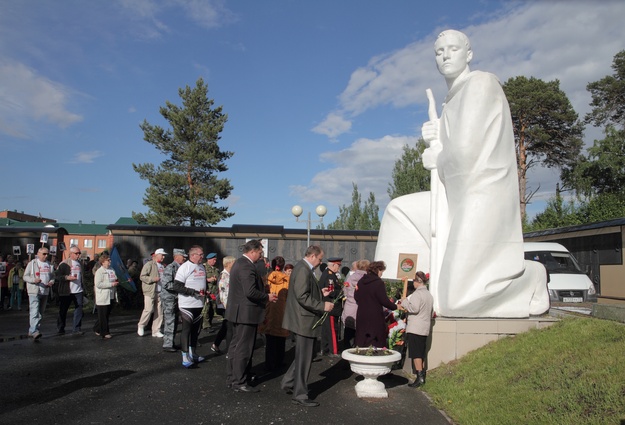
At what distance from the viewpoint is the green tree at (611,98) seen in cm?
3044

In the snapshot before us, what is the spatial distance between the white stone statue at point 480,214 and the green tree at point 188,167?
988 inches

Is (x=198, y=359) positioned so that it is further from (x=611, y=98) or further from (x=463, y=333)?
(x=611, y=98)

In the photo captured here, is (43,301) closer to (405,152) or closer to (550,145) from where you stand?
(405,152)

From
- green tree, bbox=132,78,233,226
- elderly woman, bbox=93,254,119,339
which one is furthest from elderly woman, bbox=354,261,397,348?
green tree, bbox=132,78,233,226

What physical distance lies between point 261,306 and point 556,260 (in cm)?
1099

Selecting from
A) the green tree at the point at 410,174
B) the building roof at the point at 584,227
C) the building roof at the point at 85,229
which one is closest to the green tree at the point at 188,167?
the green tree at the point at 410,174

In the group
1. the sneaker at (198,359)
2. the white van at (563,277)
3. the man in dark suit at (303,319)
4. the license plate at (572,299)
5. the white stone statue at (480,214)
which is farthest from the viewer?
the white van at (563,277)

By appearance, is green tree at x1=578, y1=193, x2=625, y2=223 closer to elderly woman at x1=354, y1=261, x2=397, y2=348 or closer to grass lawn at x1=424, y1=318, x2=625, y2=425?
grass lawn at x1=424, y1=318, x2=625, y2=425

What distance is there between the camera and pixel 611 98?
1211 inches

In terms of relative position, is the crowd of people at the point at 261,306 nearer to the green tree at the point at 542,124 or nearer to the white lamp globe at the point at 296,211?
the white lamp globe at the point at 296,211

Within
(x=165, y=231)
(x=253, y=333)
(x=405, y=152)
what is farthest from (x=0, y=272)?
(x=405, y=152)

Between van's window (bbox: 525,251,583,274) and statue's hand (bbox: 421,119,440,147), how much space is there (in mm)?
7370

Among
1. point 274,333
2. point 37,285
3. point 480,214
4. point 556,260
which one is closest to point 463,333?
point 480,214

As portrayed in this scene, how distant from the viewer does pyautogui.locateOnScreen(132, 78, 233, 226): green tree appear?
102ft
